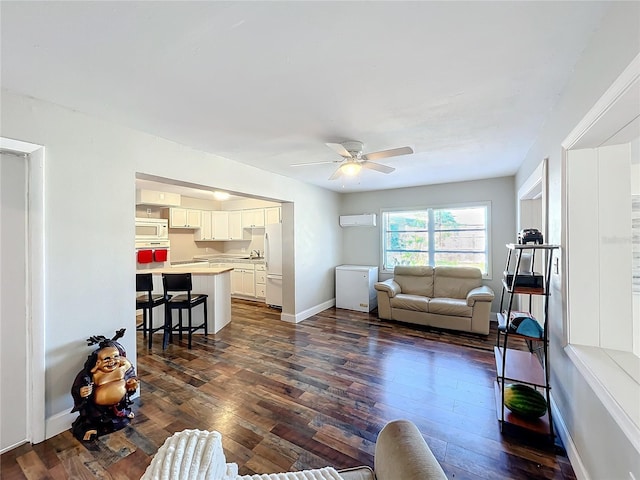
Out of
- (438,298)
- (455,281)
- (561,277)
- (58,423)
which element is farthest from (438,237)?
(58,423)

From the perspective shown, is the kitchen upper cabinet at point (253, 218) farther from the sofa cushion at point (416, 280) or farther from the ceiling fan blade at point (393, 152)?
the ceiling fan blade at point (393, 152)

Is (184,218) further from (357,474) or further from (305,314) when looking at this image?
(357,474)

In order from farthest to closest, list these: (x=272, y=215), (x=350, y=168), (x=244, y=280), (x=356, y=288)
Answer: (x=244, y=280) < (x=272, y=215) < (x=356, y=288) < (x=350, y=168)

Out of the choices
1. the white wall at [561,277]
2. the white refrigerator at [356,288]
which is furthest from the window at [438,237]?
the white wall at [561,277]

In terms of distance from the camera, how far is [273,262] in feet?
17.8

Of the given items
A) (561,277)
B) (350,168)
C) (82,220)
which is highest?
(350,168)

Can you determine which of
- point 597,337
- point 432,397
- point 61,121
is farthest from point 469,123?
point 61,121

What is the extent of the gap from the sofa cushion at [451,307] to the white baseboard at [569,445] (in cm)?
187

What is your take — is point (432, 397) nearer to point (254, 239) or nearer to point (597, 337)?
point (597, 337)

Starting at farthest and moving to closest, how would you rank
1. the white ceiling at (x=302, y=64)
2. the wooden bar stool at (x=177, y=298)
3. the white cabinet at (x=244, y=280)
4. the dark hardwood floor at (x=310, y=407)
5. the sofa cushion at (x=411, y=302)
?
1. the white cabinet at (x=244, y=280)
2. the sofa cushion at (x=411, y=302)
3. the wooden bar stool at (x=177, y=298)
4. the dark hardwood floor at (x=310, y=407)
5. the white ceiling at (x=302, y=64)

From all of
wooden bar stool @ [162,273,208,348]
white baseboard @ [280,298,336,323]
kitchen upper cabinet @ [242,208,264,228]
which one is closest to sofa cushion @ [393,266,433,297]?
white baseboard @ [280,298,336,323]

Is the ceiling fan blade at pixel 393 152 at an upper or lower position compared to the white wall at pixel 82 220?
upper

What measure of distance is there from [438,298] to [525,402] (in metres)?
2.49

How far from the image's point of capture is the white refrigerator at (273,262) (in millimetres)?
5305
